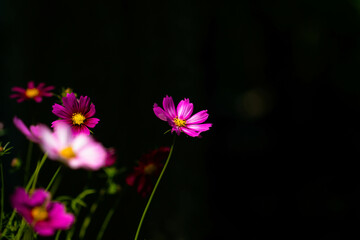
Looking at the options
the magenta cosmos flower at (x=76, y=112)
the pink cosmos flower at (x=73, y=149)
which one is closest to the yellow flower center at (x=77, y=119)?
the magenta cosmos flower at (x=76, y=112)

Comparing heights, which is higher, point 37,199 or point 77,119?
point 77,119

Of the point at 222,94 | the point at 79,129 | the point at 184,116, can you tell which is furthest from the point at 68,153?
the point at 222,94

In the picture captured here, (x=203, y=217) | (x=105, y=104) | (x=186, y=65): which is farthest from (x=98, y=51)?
(x=203, y=217)

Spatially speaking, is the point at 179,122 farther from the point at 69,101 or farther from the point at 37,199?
the point at 37,199

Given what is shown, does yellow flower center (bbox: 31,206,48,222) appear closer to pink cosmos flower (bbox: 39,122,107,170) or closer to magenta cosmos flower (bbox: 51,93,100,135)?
pink cosmos flower (bbox: 39,122,107,170)

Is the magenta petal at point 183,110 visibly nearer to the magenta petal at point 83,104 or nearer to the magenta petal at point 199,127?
the magenta petal at point 199,127

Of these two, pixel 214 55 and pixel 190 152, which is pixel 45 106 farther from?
pixel 214 55

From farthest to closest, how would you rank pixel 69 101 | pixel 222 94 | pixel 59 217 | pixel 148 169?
1. pixel 222 94
2. pixel 148 169
3. pixel 69 101
4. pixel 59 217
